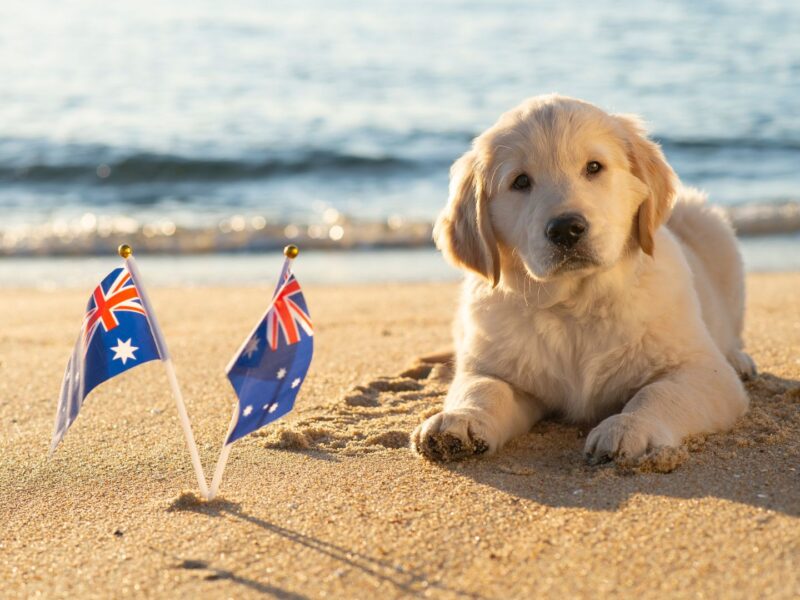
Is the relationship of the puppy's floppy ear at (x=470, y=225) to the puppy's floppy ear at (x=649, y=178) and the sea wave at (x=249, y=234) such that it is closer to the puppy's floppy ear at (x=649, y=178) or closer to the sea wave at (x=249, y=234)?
the puppy's floppy ear at (x=649, y=178)

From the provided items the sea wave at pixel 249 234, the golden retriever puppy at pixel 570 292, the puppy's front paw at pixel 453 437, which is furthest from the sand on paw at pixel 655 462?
the sea wave at pixel 249 234

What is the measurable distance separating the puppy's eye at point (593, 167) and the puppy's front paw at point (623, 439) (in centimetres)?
87

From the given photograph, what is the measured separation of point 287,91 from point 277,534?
16075 mm

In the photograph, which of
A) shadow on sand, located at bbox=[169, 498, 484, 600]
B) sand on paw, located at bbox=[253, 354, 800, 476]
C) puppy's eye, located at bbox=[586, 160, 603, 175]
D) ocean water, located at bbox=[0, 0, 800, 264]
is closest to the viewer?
shadow on sand, located at bbox=[169, 498, 484, 600]

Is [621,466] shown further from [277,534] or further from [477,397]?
[277,534]

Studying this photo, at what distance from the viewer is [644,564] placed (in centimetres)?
261

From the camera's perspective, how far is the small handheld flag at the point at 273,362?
2924 mm

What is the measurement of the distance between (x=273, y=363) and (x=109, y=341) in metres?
0.50

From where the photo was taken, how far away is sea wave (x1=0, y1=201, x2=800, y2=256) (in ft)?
32.6

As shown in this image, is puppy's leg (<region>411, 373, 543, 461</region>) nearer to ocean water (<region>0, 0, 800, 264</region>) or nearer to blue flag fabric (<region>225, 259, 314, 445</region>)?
blue flag fabric (<region>225, 259, 314, 445</region>)

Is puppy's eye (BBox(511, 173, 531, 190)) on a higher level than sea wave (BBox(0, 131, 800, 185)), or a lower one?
higher

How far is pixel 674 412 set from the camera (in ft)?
11.7

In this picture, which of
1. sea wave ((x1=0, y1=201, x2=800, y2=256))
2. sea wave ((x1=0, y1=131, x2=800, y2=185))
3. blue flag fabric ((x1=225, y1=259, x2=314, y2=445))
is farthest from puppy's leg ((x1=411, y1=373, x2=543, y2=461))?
sea wave ((x1=0, y1=131, x2=800, y2=185))

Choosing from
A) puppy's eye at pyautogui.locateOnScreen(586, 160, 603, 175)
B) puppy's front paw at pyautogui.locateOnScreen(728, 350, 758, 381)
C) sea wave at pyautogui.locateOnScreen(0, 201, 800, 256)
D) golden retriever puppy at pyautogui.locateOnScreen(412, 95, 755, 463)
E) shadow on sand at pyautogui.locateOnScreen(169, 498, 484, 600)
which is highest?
puppy's eye at pyautogui.locateOnScreen(586, 160, 603, 175)
